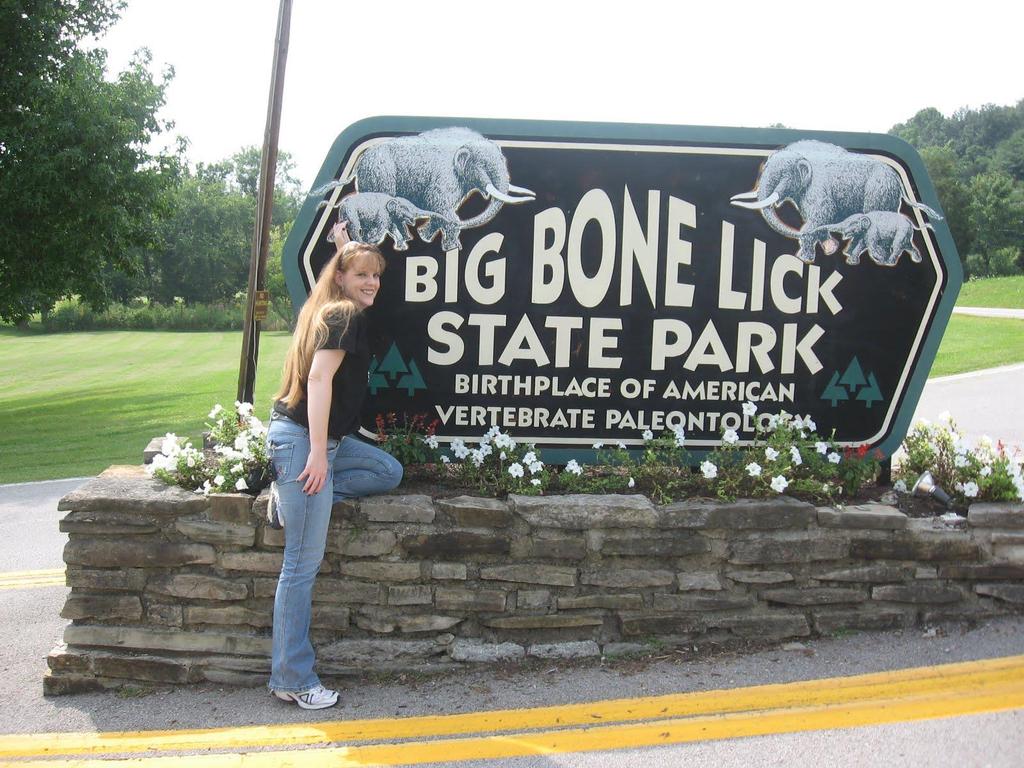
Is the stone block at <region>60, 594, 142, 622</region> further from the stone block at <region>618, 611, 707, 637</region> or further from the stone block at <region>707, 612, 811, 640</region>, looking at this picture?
the stone block at <region>707, 612, 811, 640</region>

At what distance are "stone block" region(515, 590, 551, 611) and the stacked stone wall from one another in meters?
0.01

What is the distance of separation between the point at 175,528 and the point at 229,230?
70.7 m

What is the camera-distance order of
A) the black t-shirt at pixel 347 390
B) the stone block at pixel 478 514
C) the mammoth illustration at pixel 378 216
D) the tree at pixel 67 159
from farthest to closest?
the tree at pixel 67 159 < the mammoth illustration at pixel 378 216 < the stone block at pixel 478 514 < the black t-shirt at pixel 347 390

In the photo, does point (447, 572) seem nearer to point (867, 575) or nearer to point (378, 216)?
point (378, 216)

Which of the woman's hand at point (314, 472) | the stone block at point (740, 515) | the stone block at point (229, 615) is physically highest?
the woman's hand at point (314, 472)

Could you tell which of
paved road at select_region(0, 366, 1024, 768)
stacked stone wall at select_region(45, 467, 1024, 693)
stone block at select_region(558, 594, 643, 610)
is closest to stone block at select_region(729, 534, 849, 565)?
stacked stone wall at select_region(45, 467, 1024, 693)

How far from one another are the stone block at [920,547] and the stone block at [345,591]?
7.46 ft

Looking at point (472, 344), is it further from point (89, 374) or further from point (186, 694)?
point (89, 374)

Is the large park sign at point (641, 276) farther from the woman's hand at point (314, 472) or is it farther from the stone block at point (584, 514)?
the woman's hand at point (314, 472)

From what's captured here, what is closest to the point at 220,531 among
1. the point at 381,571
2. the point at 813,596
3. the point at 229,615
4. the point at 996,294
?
the point at 229,615

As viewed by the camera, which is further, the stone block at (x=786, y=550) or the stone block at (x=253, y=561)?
the stone block at (x=786, y=550)

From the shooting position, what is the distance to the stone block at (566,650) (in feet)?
13.4

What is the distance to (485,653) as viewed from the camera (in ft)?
13.3

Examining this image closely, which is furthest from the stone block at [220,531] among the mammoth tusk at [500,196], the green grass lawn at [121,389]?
the green grass lawn at [121,389]
